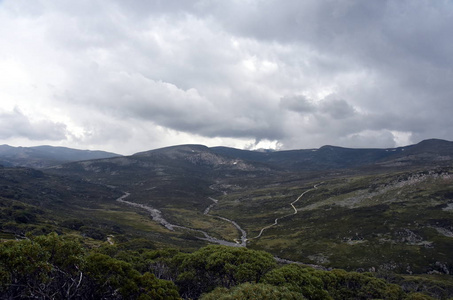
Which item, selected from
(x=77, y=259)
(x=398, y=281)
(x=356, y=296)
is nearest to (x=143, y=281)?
(x=77, y=259)

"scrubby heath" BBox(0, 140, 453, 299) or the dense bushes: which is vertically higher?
the dense bushes

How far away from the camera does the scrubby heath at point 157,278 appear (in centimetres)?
2362

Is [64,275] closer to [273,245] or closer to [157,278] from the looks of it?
[157,278]

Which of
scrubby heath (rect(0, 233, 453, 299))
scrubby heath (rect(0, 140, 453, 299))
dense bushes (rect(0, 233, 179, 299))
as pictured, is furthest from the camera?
scrubby heath (rect(0, 140, 453, 299))

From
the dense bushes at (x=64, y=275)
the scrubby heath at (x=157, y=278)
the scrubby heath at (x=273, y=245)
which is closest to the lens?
the dense bushes at (x=64, y=275)

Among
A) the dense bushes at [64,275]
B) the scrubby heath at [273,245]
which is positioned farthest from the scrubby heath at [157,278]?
the scrubby heath at [273,245]

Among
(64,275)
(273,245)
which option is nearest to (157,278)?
(64,275)

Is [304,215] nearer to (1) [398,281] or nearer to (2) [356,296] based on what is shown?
(1) [398,281]

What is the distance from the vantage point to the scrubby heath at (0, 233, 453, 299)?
77.5ft

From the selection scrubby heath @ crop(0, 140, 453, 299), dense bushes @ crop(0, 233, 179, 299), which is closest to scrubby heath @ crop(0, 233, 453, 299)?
dense bushes @ crop(0, 233, 179, 299)

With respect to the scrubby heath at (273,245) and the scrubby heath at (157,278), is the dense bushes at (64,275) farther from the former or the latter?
the scrubby heath at (273,245)

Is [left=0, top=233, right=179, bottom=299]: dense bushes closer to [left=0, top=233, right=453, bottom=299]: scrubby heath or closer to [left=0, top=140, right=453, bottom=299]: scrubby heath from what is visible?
[left=0, top=233, right=453, bottom=299]: scrubby heath

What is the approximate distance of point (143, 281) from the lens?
3039 cm

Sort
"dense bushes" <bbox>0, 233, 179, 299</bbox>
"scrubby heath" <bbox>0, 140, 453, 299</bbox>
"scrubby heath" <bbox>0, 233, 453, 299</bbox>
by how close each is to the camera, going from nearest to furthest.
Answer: "dense bushes" <bbox>0, 233, 179, 299</bbox> < "scrubby heath" <bbox>0, 233, 453, 299</bbox> < "scrubby heath" <bbox>0, 140, 453, 299</bbox>
